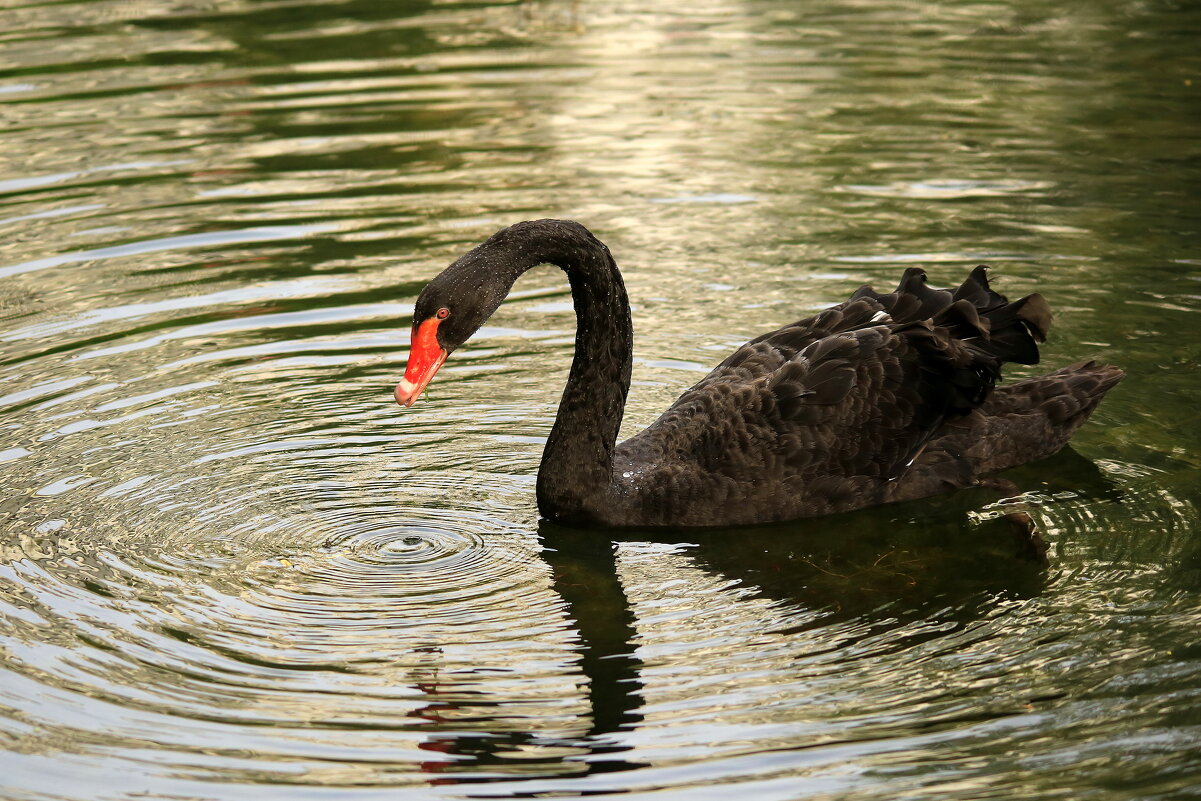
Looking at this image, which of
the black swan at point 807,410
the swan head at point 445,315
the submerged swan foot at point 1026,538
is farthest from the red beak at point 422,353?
the submerged swan foot at point 1026,538

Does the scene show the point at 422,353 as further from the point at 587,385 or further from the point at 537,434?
the point at 537,434

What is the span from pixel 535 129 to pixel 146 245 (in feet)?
12.7

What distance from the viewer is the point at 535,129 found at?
13250 millimetres

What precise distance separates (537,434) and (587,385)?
0.95m

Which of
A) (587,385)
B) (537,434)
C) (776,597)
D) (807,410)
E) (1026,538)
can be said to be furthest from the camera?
(537,434)

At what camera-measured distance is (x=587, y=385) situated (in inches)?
264

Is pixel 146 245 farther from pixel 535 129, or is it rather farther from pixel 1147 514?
pixel 1147 514

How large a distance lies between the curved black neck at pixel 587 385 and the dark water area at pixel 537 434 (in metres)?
0.21

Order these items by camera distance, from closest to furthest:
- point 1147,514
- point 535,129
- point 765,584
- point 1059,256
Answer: point 765,584, point 1147,514, point 1059,256, point 535,129

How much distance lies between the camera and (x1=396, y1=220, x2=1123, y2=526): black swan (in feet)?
21.7

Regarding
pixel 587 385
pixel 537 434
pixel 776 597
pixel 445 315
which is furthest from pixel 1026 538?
pixel 445 315

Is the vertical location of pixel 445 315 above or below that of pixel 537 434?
above

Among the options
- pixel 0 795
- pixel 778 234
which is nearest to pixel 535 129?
pixel 778 234

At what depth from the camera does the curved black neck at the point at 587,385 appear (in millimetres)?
6547
